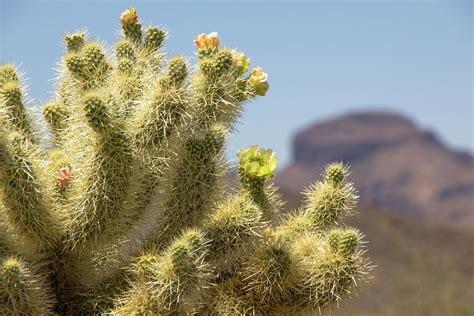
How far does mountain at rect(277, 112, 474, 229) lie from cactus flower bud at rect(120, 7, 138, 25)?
119372 mm

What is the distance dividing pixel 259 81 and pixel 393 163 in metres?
135

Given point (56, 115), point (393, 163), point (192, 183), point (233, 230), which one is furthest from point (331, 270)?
point (393, 163)

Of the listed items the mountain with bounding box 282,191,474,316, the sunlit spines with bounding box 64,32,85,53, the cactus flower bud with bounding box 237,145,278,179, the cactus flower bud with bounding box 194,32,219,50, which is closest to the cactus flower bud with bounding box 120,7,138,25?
the sunlit spines with bounding box 64,32,85,53

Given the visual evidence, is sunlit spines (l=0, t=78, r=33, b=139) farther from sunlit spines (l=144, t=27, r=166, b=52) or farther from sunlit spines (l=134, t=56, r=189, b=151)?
sunlit spines (l=134, t=56, r=189, b=151)

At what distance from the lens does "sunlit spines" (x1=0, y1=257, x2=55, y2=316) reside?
336 centimetres

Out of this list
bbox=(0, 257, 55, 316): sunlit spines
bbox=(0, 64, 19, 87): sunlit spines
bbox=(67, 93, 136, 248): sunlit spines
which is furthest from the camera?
bbox=(0, 64, 19, 87): sunlit spines

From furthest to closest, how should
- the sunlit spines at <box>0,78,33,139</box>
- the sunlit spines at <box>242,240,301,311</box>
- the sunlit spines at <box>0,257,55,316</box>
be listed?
the sunlit spines at <box>0,78,33,139</box> → the sunlit spines at <box>242,240,301,311</box> → the sunlit spines at <box>0,257,55,316</box>

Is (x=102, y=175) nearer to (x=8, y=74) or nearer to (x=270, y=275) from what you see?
(x=270, y=275)

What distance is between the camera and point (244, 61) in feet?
14.2

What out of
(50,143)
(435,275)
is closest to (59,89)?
(50,143)

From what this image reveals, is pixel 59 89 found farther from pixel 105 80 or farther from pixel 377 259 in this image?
pixel 377 259

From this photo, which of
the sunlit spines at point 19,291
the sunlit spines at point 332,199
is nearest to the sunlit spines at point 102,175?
the sunlit spines at point 19,291

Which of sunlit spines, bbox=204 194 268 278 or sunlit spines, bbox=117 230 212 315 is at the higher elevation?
sunlit spines, bbox=204 194 268 278

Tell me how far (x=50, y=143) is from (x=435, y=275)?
41.8 metres
